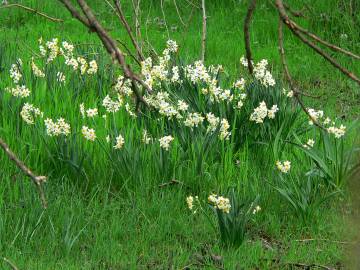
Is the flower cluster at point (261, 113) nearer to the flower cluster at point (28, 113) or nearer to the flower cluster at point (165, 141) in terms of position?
the flower cluster at point (165, 141)

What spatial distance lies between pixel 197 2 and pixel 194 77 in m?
4.25

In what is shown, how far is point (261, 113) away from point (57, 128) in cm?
117

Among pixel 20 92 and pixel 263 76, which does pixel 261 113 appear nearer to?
pixel 263 76

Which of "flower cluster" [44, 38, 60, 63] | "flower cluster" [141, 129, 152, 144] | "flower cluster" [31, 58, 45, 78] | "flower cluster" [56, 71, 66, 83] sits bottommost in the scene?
"flower cluster" [141, 129, 152, 144]

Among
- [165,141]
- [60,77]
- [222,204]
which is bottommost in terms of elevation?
[222,204]

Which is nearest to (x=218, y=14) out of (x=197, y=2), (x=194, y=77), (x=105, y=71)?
(x=197, y=2)

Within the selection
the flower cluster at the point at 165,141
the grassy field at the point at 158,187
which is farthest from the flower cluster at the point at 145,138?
the flower cluster at the point at 165,141

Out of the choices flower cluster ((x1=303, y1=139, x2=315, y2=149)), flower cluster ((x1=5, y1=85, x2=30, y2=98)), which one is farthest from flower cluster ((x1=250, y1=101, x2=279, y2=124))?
flower cluster ((x1=5, y1=85, x2=30, y2=98))

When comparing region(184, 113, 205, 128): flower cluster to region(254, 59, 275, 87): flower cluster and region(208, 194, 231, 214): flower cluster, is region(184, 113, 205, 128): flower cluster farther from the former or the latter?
region(208, 194, 231, 214): flower cluster

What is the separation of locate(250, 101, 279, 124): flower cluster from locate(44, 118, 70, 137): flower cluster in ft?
3.58

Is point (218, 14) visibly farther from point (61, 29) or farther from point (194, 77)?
point (194, 77)

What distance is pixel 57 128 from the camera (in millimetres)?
4098

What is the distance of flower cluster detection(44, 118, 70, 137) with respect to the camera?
4.09 meters

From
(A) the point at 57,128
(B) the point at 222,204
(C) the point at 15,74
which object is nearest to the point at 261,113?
(B) the point at 222,204
